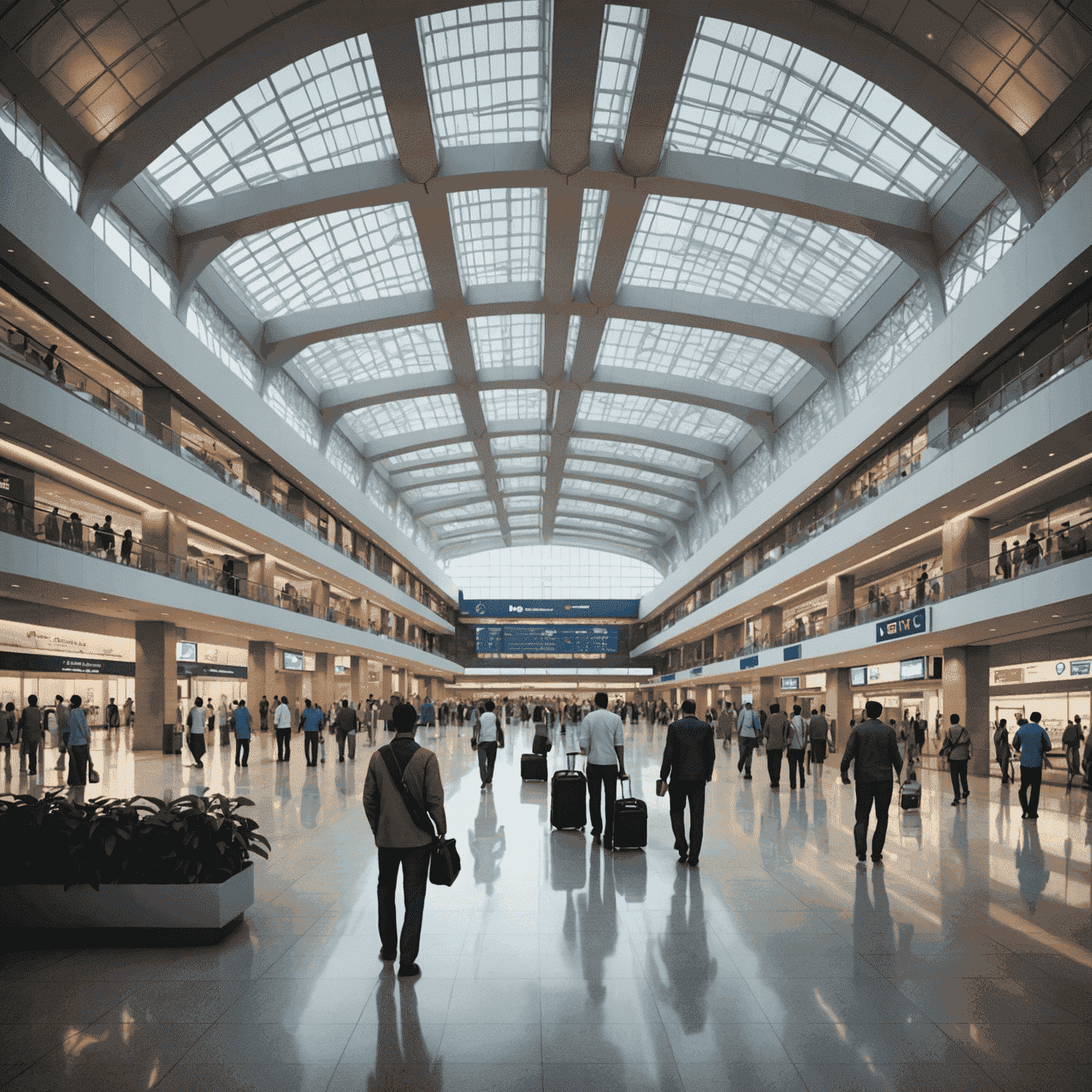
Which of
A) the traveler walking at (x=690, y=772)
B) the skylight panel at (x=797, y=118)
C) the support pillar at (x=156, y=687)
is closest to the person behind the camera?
the traveler walking at (x=690, y=772)

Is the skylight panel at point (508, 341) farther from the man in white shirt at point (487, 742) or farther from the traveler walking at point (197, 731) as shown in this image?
the man in white shirt at point (487, 742)

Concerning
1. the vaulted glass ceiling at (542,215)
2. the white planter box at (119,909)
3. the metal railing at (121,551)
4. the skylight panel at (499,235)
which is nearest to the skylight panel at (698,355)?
the vaulted glass ceiling at (542,215)

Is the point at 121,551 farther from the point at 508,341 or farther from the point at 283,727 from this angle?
the point at 508,341

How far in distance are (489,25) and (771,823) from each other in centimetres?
1882

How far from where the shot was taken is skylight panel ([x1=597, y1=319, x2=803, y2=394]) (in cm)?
3675

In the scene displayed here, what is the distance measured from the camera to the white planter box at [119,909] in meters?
5.62

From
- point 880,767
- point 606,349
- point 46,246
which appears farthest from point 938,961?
point 606,349

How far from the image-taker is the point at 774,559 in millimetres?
36531

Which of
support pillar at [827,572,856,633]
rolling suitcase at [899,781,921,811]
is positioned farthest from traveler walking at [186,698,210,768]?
support pillar at [827,572,856,633]

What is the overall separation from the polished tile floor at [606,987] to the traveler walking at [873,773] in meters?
0.34

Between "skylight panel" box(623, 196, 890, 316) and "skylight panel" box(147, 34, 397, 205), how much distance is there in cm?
954

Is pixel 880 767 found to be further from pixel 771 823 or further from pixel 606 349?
pixel 606 349

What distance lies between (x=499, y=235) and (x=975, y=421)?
17.6 meters

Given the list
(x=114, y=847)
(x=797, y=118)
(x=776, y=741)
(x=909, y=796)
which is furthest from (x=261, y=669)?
(x=114, y=847)
